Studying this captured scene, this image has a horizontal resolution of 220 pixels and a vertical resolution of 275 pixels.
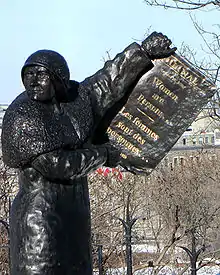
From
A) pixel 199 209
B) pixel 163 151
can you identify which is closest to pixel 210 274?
pixel 199 209

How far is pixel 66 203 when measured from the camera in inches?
129

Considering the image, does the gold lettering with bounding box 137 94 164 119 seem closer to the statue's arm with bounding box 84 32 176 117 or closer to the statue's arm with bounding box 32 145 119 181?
the statue's arm with bounding box 84 32 176 117

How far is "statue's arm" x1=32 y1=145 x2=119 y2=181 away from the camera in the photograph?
3170 millimetres

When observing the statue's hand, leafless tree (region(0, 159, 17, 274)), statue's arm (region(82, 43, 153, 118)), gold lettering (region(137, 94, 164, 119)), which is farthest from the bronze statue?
leafless tree (region(0, 159, 17, 274))

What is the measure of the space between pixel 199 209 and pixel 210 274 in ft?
5.20

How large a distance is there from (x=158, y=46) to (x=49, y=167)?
0.90m

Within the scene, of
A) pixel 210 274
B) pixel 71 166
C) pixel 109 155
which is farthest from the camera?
pixel 210 274

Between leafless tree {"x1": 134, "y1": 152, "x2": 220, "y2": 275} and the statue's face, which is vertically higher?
leafless tree {"x1": 134, "y1": 152, "x2": 220, "y2": 275}

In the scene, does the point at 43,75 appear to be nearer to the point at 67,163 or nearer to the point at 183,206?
the point at 67,163

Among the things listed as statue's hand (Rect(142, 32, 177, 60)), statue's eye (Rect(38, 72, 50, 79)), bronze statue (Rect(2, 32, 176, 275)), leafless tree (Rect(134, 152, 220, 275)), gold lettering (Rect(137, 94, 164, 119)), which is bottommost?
bronze statue (Rect(2, 32, 176, 275))

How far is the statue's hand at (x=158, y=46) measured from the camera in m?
3.52

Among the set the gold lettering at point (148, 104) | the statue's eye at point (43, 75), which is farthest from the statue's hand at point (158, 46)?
the statue's eye at point (43, 75)

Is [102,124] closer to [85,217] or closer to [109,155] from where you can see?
[109,155]

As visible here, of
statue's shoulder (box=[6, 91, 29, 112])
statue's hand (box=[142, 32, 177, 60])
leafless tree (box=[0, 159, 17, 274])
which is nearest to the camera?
statue's shoulder (box=[6, 91, 29, 112])
